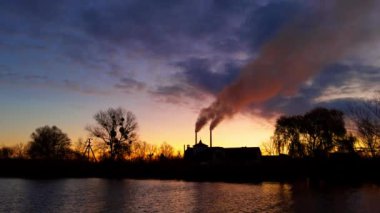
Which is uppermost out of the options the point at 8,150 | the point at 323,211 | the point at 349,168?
the point at 8,150

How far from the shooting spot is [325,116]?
7962 cm

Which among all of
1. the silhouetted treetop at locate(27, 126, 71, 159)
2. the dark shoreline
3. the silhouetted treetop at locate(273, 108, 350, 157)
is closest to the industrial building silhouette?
the silhouetted treetop at locate(273, 108, 350, 157)

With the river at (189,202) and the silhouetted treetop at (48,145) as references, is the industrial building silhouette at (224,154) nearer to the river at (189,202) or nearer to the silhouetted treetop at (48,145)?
the silhouetted treetop at (48,145)

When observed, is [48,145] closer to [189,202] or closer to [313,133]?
[313,133]

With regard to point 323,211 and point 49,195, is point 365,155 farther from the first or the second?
point 49,195

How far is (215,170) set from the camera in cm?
6794

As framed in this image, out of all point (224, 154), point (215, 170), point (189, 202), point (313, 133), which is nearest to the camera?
point (189, 202)

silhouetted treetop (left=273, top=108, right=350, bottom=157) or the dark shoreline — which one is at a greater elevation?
silhouetted treetop (left=273, top=108, right=350, bottom=157)

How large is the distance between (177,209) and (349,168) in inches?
1475

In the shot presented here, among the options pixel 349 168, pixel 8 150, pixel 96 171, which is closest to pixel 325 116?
pixel 349 168

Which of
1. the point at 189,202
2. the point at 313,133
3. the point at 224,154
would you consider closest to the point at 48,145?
the point at 224,154

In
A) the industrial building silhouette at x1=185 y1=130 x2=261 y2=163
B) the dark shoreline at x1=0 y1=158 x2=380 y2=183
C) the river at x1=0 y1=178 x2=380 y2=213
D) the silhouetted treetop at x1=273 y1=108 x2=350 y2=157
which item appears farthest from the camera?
the industrial building silhouette at x1=185 y1=130 x2=261 y2=163

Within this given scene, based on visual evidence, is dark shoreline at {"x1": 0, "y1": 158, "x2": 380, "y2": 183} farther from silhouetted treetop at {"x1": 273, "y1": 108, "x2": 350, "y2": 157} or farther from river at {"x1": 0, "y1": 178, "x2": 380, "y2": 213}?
river at {"x1": 0, "y1": 178, "x2": 380, "y2": 213}

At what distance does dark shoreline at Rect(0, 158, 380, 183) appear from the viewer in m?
59.6
